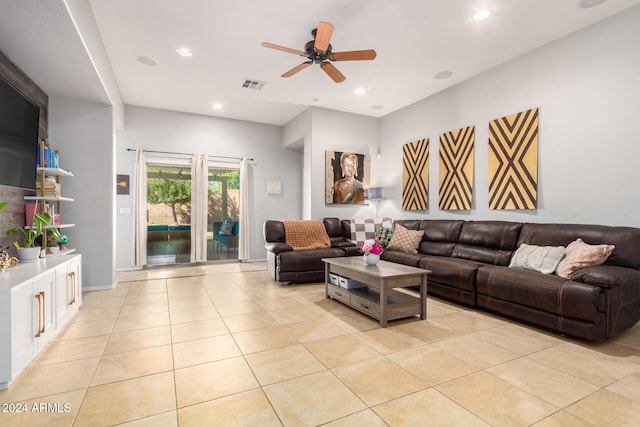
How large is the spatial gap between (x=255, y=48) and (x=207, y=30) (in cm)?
59

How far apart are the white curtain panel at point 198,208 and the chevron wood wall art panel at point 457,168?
451cm

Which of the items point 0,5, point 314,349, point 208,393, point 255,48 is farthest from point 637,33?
point 0,5

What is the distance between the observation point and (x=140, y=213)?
5.72 meters

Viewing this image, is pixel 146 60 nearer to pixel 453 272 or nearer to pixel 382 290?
pixel 382 290

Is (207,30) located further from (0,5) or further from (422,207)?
(422,207)

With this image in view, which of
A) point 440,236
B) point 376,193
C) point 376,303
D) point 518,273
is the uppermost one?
point 376,193

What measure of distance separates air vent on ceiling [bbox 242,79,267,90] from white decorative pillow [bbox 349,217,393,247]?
9.12 feet

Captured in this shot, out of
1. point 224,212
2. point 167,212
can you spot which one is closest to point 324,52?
point 224,212

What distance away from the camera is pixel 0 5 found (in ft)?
7.41

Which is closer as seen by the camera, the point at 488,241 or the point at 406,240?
the point at 488,241

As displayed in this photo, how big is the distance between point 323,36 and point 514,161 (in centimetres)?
289

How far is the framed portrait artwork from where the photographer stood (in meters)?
6.01

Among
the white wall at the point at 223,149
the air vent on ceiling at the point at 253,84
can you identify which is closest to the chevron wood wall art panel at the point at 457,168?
the air vent on ceiling at the point at 253,84

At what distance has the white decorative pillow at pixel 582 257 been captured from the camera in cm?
276
